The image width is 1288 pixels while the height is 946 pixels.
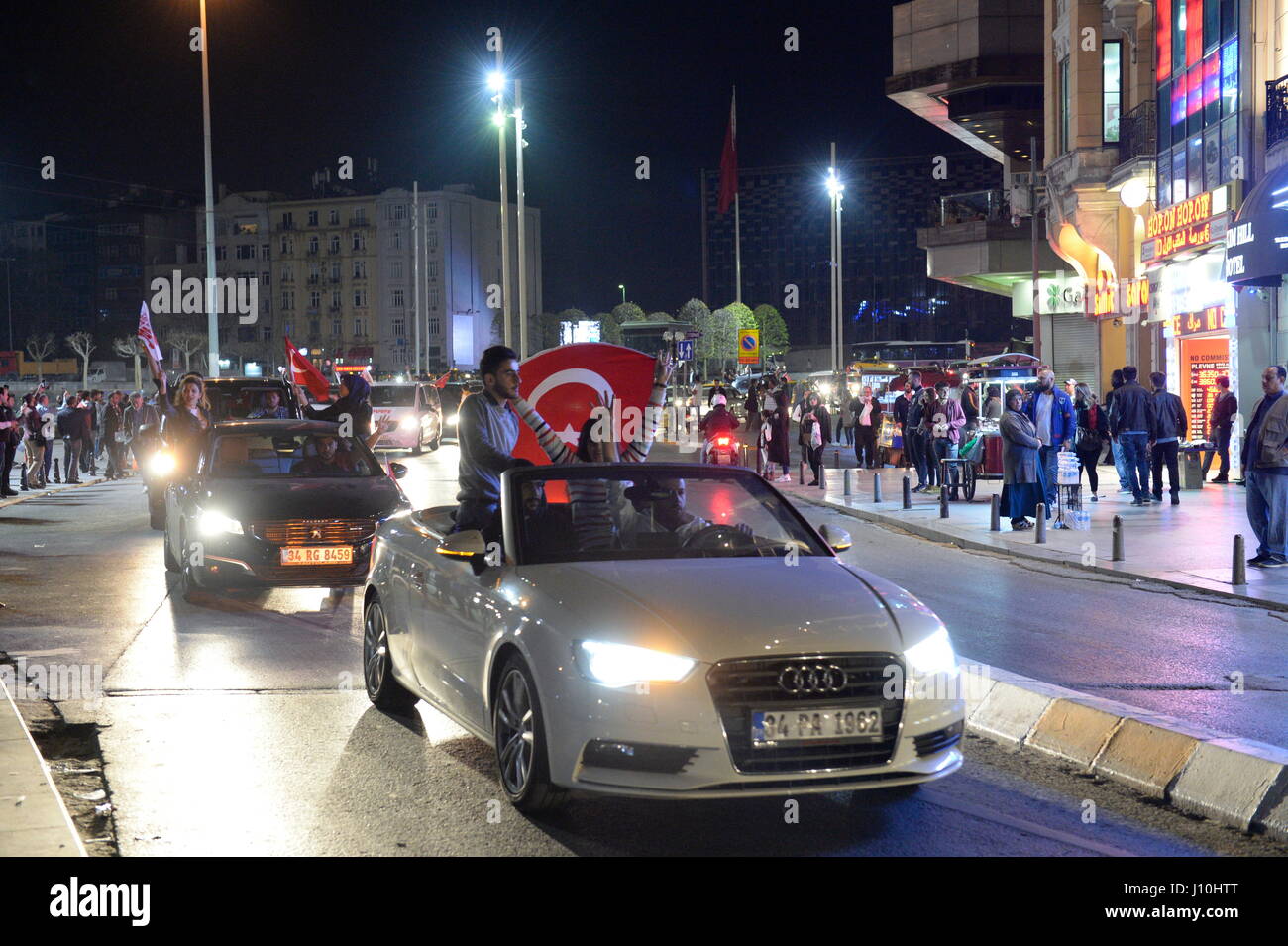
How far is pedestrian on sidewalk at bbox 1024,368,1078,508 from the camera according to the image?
18.6 meters

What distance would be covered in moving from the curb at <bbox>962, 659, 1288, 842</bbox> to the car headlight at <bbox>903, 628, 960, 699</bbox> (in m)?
1.21

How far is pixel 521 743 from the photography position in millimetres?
5875

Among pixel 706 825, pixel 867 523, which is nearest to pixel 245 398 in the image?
pixel 867 523

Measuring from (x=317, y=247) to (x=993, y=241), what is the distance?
89.4 metres

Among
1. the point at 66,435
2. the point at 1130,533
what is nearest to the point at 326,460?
the point at 1130,533

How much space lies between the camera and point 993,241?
53688 millimetres

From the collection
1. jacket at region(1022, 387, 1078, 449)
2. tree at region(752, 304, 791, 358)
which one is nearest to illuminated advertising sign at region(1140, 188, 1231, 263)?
jacket at region(1022, 387, 1078, 449)

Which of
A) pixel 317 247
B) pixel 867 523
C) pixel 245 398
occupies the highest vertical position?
pixel 317 247

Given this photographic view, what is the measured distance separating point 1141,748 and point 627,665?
259cm

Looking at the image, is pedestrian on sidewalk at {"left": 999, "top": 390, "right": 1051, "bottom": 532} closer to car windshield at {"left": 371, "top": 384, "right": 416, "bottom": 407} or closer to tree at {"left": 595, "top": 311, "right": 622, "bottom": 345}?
car windshield at {"left": 371, "top": 384, "right": 416, "bottom": 407}

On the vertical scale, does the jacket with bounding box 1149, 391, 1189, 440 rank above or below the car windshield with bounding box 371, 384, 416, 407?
below

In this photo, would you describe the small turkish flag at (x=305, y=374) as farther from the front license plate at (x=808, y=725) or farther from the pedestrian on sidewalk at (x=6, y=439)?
the front license plate at (x=808, y=725)

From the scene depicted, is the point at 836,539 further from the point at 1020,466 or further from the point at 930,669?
the point at 1020,466
